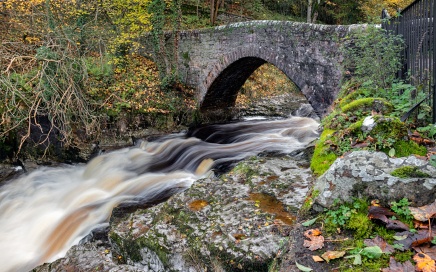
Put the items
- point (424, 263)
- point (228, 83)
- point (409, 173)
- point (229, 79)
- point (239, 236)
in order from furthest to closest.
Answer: point (228, 83)
point (229, 79)
point (239, 236)
point (409, 173)
point (424, 263)

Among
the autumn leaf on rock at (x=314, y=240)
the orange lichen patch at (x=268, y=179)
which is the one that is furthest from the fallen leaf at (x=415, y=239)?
the orange lichen patch at (x=268, y=179)

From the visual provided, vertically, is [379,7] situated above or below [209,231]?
above

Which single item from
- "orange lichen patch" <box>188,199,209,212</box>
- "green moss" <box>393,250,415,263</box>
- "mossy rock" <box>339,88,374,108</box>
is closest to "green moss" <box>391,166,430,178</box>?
"green moss" <box>393,250,415,263</box>

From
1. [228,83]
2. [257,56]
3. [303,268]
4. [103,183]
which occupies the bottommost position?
[103,183]

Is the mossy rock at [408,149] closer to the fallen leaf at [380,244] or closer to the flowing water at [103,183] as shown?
the fallen leaf at [380,244]

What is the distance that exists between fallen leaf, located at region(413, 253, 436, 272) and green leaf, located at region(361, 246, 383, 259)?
0.55ft

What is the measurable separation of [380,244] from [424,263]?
0.25m

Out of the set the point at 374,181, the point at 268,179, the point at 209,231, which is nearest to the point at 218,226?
the point at 209,231

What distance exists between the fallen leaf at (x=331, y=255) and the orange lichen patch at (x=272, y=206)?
217cm

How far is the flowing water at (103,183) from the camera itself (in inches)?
217

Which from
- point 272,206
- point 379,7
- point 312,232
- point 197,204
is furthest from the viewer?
point 379,7

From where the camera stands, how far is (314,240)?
2.02 m

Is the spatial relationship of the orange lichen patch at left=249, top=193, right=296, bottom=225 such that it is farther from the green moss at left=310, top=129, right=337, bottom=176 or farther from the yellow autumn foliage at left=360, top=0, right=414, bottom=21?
the yellow autumn foliage at left=360, top=0, right=414, bottom=21

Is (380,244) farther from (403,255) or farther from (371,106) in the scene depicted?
(371,106)
